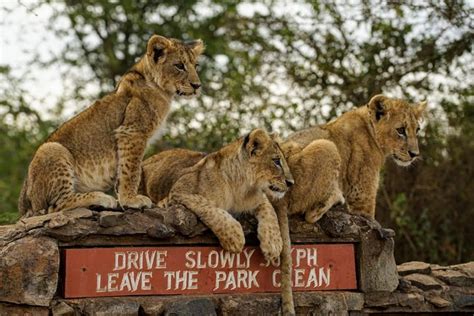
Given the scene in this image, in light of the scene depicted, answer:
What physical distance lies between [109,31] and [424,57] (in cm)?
886

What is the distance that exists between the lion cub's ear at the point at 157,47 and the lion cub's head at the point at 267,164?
100 cm

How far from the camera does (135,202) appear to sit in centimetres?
550

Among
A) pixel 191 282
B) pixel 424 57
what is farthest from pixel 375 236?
pixel 424 57

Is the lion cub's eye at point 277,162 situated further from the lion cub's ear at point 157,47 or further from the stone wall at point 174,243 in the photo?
the lion cub's ear at point 157,47

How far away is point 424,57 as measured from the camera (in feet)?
34.8

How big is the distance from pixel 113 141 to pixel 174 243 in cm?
104

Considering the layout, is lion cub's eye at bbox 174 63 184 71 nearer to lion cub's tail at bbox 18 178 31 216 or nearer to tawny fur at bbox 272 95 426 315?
tawny fur at bbox 272 95 426 315

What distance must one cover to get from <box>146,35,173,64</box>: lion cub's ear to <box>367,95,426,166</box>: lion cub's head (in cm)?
215

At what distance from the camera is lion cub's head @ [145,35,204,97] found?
6.04m

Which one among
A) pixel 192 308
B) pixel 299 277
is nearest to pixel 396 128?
pixel 299 277

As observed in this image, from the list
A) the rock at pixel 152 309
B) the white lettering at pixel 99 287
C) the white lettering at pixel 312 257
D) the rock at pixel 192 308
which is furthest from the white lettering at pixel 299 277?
the white lettering at pixel 99 287

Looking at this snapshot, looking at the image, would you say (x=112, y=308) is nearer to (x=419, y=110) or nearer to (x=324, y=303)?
(x=324, y=303)

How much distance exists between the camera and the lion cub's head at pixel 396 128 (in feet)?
22.7

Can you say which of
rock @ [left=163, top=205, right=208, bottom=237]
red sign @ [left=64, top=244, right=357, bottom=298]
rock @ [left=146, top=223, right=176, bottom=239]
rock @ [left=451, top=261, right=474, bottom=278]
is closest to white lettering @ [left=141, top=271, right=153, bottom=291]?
red sign @ [left=64, top=244, right=357, bottom=298]
